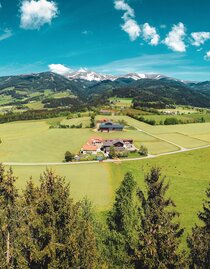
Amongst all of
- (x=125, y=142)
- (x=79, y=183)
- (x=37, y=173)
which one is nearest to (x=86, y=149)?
(x=125, y=142)

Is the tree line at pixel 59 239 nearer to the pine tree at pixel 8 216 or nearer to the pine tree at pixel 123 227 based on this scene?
the pine tree at pixel 8 216

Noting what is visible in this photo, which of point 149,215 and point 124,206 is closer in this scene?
point 149,215

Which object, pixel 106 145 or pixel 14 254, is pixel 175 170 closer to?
pixel 106 145

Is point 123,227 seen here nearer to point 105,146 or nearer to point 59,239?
point 59,239

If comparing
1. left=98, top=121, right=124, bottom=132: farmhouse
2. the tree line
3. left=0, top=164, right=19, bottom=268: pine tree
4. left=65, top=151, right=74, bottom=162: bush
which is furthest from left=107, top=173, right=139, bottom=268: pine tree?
left=98, top=121, right=124, bottom=132: farmhouse

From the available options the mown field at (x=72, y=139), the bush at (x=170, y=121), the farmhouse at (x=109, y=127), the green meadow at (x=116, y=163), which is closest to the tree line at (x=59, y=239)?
the green meadow at (x=116, y=163)

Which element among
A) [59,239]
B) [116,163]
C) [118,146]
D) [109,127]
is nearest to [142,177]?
[116,163]
